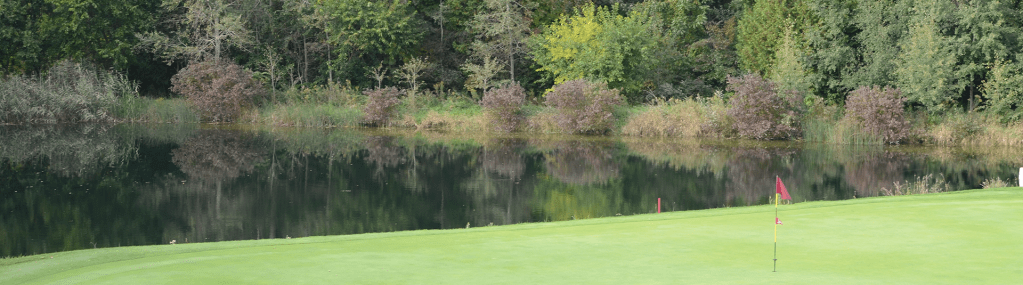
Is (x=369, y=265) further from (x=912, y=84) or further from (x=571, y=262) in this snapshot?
(x=912, y=84)

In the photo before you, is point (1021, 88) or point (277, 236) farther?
point (1021, 88)

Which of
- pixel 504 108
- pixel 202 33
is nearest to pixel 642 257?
pixel 504 108

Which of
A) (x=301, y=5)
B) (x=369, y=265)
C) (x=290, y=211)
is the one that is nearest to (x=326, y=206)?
(x=290, y=211)

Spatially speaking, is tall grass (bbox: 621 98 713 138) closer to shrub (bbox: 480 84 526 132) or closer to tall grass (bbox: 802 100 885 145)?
tall grass (bbox: 802 100 885 145)

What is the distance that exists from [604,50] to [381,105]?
10156mm

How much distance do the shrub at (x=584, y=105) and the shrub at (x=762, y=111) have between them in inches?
199

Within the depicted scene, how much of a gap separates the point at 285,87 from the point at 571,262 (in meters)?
39.5

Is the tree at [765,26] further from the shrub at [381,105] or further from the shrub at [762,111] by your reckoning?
the shrub at [381,105]

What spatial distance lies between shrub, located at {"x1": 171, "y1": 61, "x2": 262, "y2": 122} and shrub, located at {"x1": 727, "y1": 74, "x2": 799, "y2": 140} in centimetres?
2229

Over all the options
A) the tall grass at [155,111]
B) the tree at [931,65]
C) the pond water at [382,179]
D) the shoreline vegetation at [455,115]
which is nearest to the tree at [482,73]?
the shoreline vegetation at [455,115]

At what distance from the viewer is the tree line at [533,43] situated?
107 feet

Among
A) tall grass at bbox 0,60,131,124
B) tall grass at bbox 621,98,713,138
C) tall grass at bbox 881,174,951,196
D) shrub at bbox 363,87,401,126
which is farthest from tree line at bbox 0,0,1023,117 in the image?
tall grass at bbox 881,174,951,196

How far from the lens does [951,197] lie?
12.3 m

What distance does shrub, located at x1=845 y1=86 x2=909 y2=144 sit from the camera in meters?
30.9
